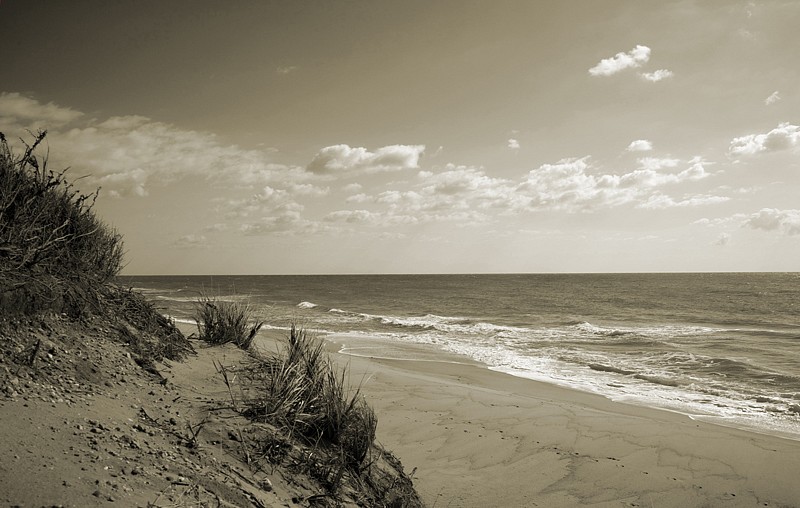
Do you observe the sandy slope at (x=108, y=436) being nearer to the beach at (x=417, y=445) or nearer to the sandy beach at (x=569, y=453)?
the beach at (x=417, y=445)

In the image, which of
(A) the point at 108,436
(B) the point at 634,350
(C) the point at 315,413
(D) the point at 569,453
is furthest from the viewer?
(B) the point at 634,350

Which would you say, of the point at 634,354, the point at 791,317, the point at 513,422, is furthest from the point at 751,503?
the point at 791,317

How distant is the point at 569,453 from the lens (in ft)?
22.9

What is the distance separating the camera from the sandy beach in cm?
571

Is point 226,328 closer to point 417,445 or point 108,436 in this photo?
point 417,445

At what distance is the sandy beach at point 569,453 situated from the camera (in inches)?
225

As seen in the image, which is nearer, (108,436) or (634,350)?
(108,436)

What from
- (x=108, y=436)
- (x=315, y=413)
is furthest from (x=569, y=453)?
(x=108, y=436)

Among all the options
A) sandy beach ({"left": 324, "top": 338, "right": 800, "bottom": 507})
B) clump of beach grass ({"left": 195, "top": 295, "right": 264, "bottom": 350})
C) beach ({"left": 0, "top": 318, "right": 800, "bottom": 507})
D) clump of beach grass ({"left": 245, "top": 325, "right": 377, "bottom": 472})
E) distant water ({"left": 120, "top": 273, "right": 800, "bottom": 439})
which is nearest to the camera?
beach ({"left": 0, "top": 318, "right": 800, "bottom": 507})

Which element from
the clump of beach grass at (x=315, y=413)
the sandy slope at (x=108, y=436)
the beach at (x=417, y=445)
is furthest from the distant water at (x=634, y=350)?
the sandy slope at (x=108, y=436)

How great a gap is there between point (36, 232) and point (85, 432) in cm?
246

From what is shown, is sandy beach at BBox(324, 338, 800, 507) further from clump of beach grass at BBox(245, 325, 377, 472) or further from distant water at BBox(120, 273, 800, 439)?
distant water at BBox(120, 273, 800, 439)

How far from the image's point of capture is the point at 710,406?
33.0 ft

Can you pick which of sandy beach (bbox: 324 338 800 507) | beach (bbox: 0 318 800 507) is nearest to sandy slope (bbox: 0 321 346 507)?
beach (bbox: 0 318 800 507)
